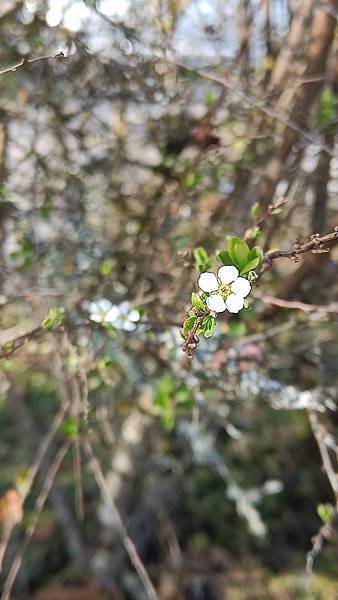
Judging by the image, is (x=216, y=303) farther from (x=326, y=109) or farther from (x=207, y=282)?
(x=326, y=109)

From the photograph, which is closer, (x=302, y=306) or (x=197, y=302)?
(x=197, y=302)

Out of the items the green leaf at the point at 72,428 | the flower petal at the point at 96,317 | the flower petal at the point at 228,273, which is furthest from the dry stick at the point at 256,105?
the green leaf at the point at 72,428

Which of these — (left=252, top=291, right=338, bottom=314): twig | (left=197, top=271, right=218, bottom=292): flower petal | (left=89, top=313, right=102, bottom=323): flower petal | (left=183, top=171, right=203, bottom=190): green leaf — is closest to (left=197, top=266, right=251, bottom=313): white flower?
(left=197, top=271, right=218, bottom=292): flower petal

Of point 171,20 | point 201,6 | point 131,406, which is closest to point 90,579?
point 131,406

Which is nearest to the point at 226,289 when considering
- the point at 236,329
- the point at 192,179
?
the point at 236,329

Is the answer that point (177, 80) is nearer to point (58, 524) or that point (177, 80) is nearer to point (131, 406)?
point (131, 406)

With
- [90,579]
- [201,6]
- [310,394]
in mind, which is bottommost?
[90,579]
